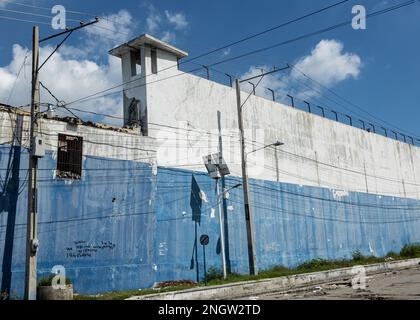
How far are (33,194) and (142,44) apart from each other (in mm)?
11259

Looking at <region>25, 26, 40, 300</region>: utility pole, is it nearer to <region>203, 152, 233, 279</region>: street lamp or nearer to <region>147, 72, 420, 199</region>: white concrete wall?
<region>147, 72, 420, 199</region>: white concrete wall

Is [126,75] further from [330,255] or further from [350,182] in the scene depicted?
[350,182]

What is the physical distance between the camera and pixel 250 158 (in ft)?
91.8

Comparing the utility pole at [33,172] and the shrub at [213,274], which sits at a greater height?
the utility pole at [33,172]

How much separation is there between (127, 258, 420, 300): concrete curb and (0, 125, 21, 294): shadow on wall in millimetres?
4400

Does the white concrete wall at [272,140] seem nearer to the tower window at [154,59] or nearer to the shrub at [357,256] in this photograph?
the tower window at [154,59]

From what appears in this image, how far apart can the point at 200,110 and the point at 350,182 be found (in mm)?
16411

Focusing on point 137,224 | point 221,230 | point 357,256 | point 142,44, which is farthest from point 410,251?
point 142,44

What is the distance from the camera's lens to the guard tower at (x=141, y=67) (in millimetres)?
23188

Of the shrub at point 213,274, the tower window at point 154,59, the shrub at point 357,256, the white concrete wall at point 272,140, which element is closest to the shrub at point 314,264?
the shrub at point 357,256

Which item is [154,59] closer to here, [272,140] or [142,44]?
[142,44]

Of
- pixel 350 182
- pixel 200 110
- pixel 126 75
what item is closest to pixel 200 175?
pixel 200 110

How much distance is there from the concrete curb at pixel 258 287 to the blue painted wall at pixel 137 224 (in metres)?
3.29

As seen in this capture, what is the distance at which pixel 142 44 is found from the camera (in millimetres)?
24109
